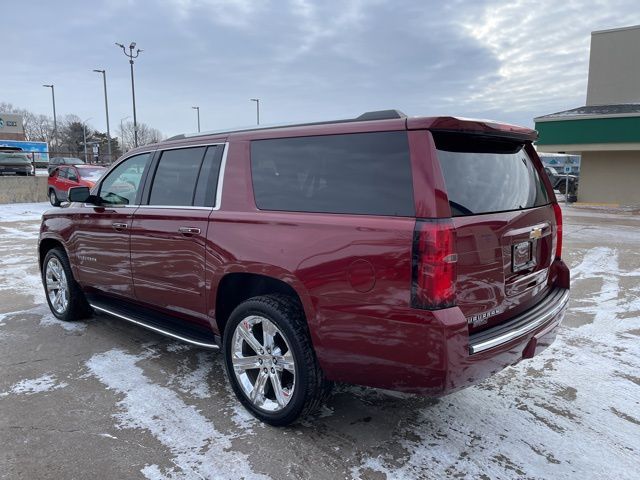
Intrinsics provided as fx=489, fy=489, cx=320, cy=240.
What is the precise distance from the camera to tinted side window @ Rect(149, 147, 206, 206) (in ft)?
12.4

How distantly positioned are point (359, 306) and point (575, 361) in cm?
262

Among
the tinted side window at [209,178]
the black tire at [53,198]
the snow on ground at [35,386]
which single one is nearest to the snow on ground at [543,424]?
the tinted side window at [209,178]

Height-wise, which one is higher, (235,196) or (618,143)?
(618,143)

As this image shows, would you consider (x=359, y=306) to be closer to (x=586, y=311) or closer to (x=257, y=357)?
(x=257, y=357)

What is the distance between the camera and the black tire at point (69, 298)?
5102 mm

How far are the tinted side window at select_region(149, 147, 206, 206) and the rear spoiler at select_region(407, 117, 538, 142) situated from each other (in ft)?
6.12

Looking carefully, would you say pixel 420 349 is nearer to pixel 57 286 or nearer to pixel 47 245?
pixel 57 286

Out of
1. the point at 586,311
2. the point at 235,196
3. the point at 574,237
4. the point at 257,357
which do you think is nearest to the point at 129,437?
the point at 257,357

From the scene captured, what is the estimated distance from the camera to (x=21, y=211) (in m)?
17.3

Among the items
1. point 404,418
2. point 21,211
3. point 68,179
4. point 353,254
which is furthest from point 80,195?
point 21,211

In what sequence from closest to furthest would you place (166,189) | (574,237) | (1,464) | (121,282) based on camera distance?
(1,464)
(166,189)
(121,282)
(574,237)

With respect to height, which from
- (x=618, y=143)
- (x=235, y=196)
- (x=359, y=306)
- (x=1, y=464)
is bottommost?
(x=1, y=464)

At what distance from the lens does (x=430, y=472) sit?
269 centimetres

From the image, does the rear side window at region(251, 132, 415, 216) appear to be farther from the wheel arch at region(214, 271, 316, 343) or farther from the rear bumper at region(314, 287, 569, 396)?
the rear bumper at region(314, 287, 569, 396)
